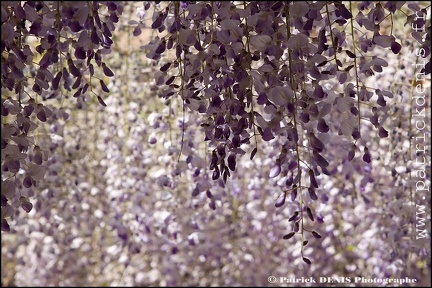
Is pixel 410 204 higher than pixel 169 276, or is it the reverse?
pixel 410 204

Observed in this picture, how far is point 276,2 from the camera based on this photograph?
4.47 feet

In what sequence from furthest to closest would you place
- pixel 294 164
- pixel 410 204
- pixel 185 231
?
pixel 185 231
pixel 410 204
pixel 294 164

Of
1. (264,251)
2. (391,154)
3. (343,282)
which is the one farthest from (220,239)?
(391,154)

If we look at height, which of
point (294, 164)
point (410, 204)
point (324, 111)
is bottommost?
point (410, 204)

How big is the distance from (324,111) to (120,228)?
5.72 ft

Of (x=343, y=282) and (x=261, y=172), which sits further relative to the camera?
(x=343, y=282)

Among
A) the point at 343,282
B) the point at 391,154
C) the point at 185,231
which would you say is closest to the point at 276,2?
the point at 391,154

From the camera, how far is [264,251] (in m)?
3.89

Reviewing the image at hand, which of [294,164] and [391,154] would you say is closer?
[294,164]

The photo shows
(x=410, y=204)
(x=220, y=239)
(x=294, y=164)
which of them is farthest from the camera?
(x=220, y=239)

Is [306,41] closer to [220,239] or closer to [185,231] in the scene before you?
[185,231]

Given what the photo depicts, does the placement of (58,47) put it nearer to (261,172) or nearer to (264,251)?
(261,172)

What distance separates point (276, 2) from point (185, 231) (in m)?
2.15

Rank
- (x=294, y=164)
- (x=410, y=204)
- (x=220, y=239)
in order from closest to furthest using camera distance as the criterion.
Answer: (x=294, y=164), (x=410, y=204), (x=220, y=239)
